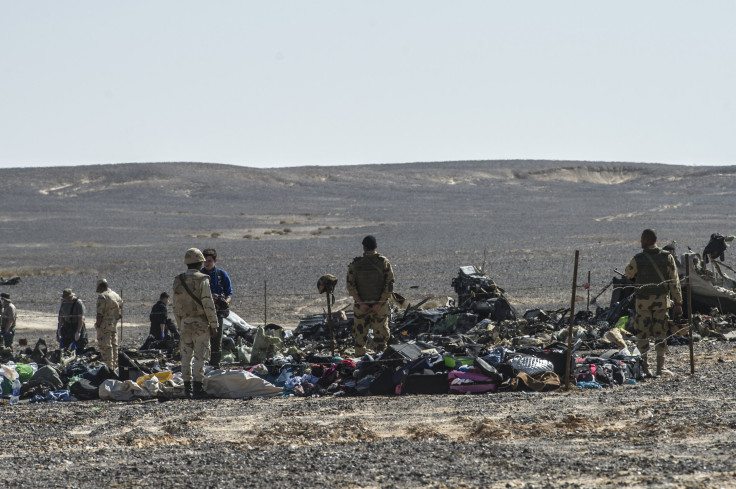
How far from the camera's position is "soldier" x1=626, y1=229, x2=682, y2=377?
11695mm

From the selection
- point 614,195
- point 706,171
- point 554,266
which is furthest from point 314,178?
point 554,266

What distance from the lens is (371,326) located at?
1297 centimetres

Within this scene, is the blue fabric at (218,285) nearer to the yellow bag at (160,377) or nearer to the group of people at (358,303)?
the group of people at (358,303)

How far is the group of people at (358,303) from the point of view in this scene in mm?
10969

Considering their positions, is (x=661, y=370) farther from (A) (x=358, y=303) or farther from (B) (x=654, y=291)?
(A) (x=358, y=303)

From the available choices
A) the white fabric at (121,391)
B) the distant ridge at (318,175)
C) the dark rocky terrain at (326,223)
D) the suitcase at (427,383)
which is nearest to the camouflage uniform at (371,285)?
the suitcase at (427,383)

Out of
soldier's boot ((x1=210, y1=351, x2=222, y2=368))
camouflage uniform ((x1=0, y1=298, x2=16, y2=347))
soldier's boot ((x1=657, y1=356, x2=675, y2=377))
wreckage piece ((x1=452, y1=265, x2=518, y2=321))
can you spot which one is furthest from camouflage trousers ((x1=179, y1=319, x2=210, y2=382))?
camouflage uniform ((x1=0, y1=298, x2=16, y2=347))

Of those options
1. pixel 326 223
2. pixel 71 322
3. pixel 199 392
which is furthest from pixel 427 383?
→ pixel 326 223

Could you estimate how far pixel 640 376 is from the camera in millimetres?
11539

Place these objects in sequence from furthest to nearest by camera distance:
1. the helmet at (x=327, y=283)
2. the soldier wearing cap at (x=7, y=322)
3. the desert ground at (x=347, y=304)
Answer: the soldier wearing cap at (x=7, y=322) < the helmet at (x=327, y=283) < the desert ground at (x=347, y=304)

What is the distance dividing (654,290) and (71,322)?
364 inches

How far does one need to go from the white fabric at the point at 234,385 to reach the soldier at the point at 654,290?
4.29 metres

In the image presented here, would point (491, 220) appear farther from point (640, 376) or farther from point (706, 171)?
point (706, 171)

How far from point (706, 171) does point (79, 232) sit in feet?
302
